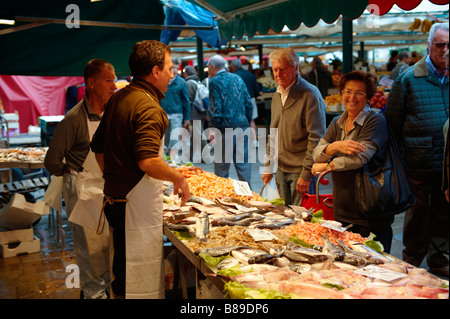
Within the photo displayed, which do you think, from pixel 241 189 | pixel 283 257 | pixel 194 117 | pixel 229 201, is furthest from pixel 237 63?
pixel 283 257

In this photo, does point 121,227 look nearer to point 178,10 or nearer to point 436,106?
point 436,106

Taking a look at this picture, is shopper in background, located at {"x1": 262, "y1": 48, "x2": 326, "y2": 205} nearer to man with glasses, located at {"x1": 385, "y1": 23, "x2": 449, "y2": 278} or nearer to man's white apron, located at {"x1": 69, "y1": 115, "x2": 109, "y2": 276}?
man with glasses, located at {"x1": 385, "y1": 23, "x2": 449, "y2": 278}

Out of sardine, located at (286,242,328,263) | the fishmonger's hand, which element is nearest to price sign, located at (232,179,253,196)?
the fishmonger's hand

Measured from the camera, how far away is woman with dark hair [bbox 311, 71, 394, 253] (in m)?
4.02

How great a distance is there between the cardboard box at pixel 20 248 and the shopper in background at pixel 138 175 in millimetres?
3675

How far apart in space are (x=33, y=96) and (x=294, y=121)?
11.5 meters

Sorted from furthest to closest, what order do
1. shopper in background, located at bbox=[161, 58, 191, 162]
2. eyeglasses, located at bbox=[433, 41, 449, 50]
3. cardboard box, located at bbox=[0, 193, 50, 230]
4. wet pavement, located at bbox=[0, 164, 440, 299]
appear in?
shopper in background, located at bbox=[161, 58, 191, 162], cardboard box, located at bbox=[0, 193, 50, 230], wet pavement, located at bbox=[0, 164, 440, 299], eyeglasses, located at bbox=[433, 41, 449, 50]

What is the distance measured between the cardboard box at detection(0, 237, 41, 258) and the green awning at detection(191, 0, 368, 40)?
154 inches

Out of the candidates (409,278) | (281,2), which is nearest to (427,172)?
(281,2)

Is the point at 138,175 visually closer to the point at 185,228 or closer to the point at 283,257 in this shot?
the point at 185,228

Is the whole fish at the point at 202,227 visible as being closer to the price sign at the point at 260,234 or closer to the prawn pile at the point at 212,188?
the price sign at the point at 260,234

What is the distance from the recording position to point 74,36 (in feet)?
25.3
